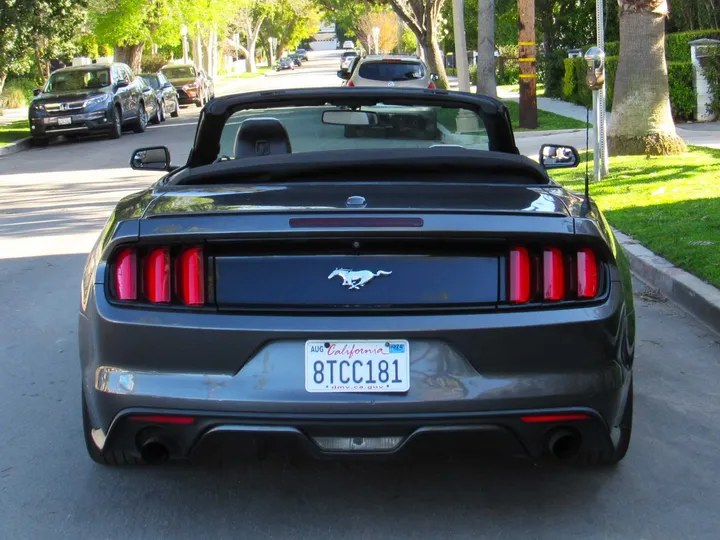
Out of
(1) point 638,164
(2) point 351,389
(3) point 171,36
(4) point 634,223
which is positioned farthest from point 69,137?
(2) point 351,389

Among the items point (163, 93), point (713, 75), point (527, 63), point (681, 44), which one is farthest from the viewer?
point (163, 93)

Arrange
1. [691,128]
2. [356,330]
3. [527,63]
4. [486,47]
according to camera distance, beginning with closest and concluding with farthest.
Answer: [356,330] < [691,128] < [527,63] < [486,47]

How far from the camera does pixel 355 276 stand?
369 cm

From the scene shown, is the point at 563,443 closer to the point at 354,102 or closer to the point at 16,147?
the point at 354,102

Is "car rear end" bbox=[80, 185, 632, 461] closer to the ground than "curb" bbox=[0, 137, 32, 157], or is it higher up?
higher up

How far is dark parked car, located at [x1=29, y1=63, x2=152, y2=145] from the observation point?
25.0m

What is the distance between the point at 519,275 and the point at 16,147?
22.5 m

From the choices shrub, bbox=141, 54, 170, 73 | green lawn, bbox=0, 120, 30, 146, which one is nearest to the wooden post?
green lawn, bbox=0, 120, 30, 146

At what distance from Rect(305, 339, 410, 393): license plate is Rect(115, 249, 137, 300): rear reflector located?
2.24ft

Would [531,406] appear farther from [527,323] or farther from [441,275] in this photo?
[441,275]

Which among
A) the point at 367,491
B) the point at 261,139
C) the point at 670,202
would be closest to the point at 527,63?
the point at 670,202

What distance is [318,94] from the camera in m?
5.19

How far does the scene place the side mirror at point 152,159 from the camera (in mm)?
5887

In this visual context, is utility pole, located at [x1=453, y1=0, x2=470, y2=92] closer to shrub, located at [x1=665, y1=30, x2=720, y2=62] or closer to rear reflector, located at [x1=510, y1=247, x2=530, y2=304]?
shrub, located at [x1=665, y1=30, x2=720, y2=62]
